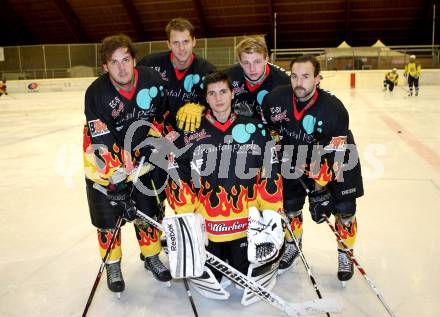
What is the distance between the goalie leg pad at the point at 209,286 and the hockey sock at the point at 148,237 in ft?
1.29

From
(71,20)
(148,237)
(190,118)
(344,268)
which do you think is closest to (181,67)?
(190,118)

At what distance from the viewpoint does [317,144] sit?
8.39 ft

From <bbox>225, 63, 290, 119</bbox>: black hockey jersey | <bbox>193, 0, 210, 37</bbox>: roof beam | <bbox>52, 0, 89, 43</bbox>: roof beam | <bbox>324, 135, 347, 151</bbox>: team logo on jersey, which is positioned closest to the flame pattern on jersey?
<bbox>324, 135, 347, 151</bbox>: team logo on jersey

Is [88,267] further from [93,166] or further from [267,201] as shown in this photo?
[267,201]

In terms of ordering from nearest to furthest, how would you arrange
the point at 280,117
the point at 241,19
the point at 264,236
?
the point at 264,236, the point at 280,117, the point at 241,19

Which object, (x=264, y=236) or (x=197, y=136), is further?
(x=197, y=136)

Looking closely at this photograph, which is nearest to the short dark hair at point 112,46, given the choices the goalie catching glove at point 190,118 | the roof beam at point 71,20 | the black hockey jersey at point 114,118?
the black hockey jersey at point 114,118

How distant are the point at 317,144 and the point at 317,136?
59mm

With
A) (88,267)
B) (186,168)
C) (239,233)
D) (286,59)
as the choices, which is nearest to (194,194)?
(186,168)

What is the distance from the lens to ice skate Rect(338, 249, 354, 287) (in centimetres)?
254

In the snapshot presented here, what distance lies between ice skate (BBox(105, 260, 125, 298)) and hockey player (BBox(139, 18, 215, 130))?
1005mm

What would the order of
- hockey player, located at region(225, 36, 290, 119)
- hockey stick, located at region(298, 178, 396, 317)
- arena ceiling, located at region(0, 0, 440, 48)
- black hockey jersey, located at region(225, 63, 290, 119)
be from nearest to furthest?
hockey stick, located at region(298, 178, 396, 317)
hockey player, located at region(225, 36, 290, 119)
black hockey jersey, located at region(225, 63, 290, 119)
arena ceiling, located at region(0, 0, 440, 48)

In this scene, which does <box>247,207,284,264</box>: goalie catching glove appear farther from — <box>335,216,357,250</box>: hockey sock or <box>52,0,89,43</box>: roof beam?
<box>52,0,89,43</box>: roof beam

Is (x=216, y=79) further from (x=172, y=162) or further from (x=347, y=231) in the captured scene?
(x=347, y=231)
